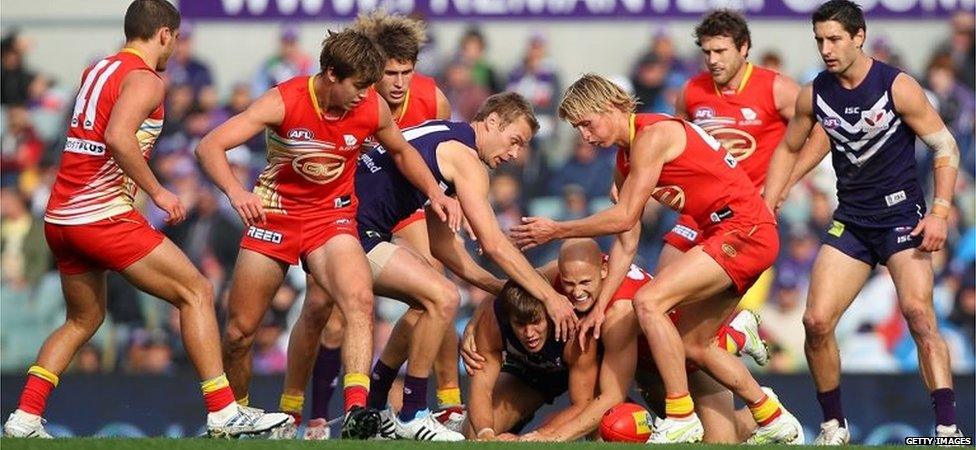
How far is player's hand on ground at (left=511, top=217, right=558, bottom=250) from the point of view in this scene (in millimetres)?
9406

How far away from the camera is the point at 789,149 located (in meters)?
10.4

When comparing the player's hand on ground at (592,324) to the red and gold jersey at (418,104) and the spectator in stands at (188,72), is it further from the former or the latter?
the spectator in stands at (188,72)

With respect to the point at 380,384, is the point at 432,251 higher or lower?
higher

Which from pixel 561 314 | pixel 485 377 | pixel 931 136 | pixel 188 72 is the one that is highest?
pixel 931 136

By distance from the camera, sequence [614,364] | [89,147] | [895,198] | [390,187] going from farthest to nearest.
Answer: [390,187], [895,198], [614,364], [89,147]

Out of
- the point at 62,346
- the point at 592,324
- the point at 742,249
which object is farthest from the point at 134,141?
the point at 742,249

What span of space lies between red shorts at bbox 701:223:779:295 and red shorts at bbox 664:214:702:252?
0.98 meters

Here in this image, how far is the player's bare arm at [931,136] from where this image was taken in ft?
32.4

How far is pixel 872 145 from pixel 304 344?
3.60 meters

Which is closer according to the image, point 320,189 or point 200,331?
point 200,331

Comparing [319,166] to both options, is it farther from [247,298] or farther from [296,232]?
[247,298]

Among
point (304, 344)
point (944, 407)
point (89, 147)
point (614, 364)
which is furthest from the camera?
point (304, 344)

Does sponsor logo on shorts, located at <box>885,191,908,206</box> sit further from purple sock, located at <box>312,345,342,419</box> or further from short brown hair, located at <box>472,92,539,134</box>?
purple sock, located at <box>312,345,342,419</box>

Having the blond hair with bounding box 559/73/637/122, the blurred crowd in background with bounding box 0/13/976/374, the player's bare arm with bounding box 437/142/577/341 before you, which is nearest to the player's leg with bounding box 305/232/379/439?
the player's bare arm with bounding box 437/142/577/341
